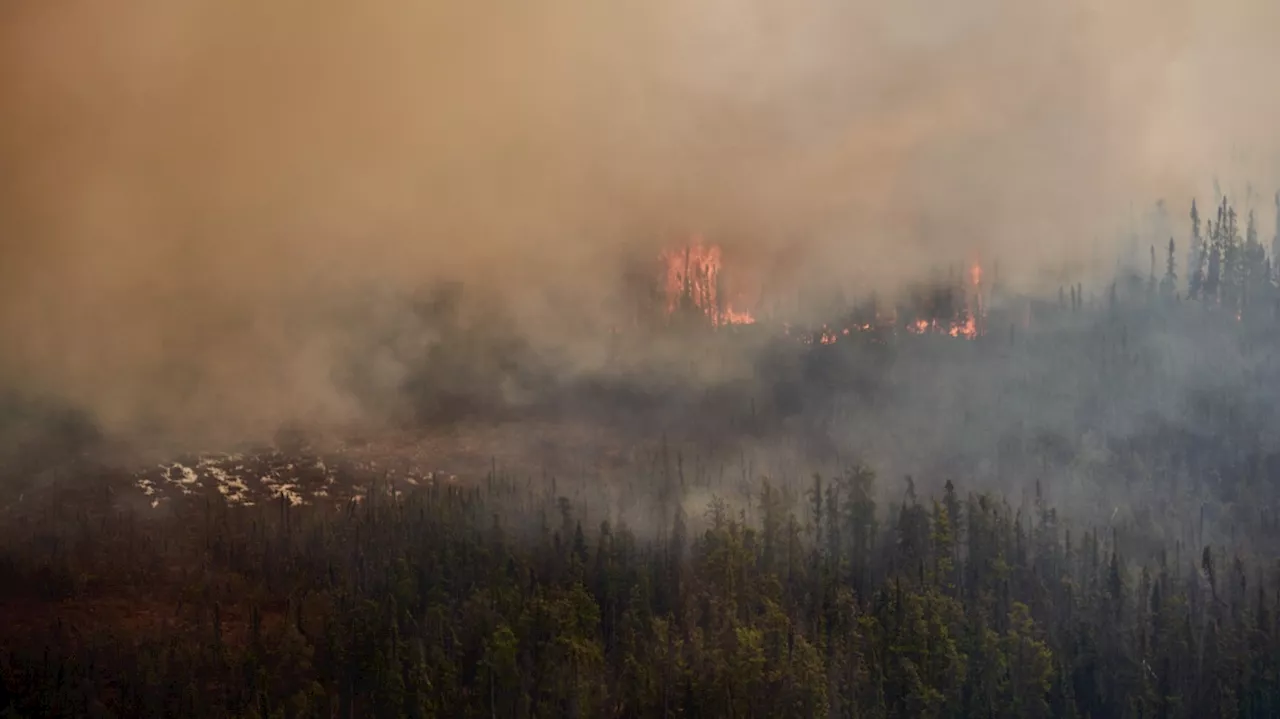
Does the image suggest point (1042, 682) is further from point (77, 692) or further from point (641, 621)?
point (77, 692)

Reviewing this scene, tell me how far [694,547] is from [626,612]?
11941 mm

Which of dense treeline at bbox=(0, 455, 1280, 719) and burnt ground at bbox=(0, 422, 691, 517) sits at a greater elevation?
burnt ground at bbox=(0, 422, 691, 517)

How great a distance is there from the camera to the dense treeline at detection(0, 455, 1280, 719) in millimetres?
53500

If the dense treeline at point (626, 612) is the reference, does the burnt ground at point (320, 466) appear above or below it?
above

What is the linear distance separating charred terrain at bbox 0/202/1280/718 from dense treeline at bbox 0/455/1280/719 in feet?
0.77

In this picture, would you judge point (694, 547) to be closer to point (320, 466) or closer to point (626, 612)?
point (626, 612)

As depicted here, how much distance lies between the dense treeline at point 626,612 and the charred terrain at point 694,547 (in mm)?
234

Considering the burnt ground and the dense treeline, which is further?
the burnt ground

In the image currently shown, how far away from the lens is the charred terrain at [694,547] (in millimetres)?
55375

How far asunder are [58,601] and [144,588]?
603 cm

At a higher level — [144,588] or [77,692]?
[144,588]

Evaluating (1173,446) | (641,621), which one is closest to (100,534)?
(641,621)

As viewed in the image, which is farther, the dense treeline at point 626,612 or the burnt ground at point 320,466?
the burnt ground at point 320,466

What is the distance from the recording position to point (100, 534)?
5738 centimetres
